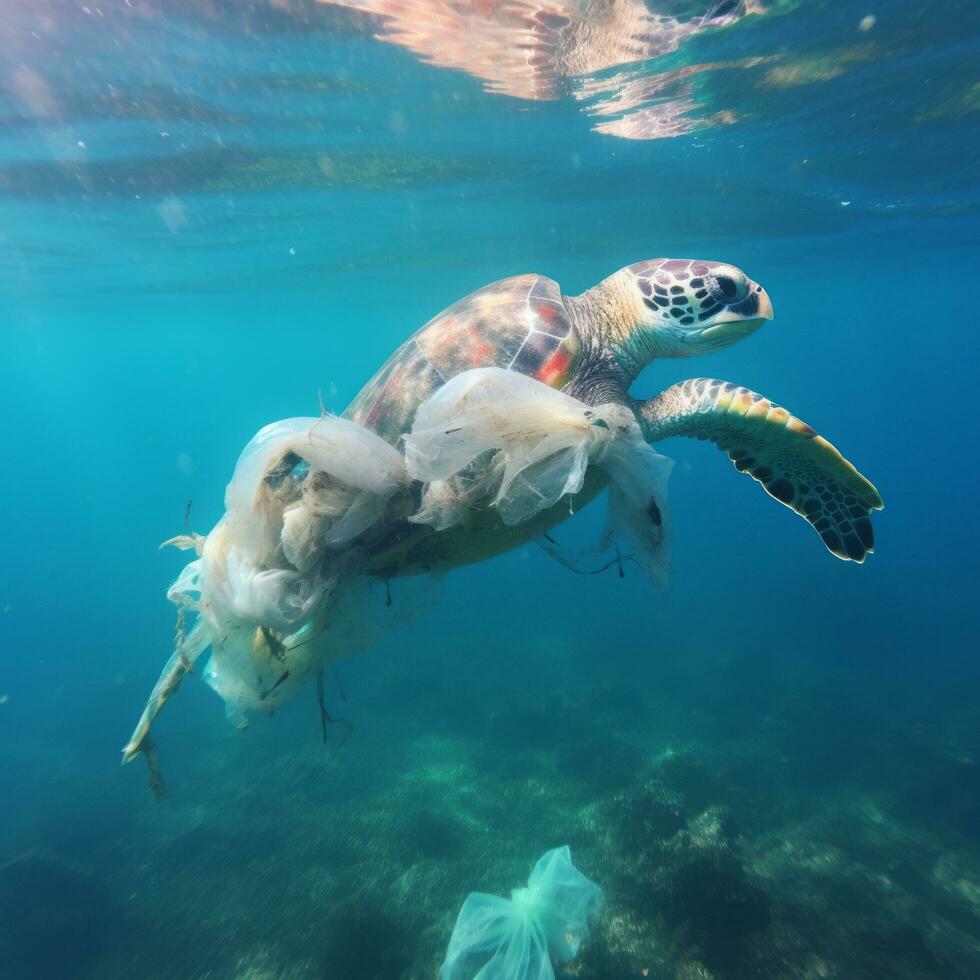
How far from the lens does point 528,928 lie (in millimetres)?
4633

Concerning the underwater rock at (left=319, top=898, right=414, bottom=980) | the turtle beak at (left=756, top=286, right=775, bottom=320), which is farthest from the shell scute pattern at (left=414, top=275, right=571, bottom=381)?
the underwater rock at (left=319, top=898, right=414, bottom=980)

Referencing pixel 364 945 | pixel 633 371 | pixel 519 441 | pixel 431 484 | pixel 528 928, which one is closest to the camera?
pixel 519 441

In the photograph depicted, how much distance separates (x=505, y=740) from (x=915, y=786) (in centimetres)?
623

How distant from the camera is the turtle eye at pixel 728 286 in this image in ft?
11.1

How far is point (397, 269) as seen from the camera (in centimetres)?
2066

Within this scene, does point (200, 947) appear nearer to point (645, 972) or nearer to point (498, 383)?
point (645, 972)

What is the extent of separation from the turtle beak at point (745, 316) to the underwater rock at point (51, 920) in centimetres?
852

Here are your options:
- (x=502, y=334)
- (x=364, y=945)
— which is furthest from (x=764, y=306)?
(x=364, y=945)

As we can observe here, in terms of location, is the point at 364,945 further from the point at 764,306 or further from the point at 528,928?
the point at 764,306

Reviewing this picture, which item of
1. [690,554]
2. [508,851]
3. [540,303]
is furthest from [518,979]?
[690,554]

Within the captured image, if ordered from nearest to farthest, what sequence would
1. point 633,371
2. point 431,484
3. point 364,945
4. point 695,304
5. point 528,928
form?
point 431,484 → point 695,304 → point 633,371 → point 528,928 → point 364,945

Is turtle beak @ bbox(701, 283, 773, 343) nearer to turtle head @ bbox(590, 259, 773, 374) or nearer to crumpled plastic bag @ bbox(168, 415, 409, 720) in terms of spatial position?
turtle head @ bbox(590, 259, 773, 374)

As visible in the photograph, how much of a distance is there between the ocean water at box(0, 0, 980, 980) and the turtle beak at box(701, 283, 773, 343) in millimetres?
1676

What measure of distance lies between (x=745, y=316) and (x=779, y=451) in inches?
34.5
